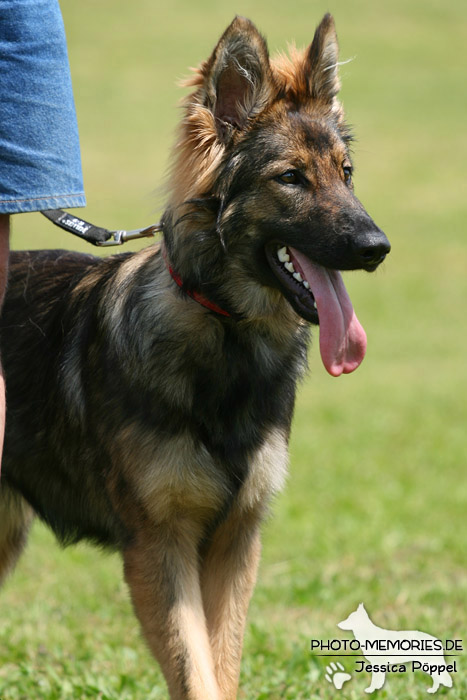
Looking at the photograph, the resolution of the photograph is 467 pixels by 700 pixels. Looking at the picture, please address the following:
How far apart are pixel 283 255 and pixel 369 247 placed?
0.40 meters

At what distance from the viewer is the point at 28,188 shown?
3.33 m

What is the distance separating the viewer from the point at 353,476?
948 centimetres

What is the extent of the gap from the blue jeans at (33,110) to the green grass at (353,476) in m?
0.60

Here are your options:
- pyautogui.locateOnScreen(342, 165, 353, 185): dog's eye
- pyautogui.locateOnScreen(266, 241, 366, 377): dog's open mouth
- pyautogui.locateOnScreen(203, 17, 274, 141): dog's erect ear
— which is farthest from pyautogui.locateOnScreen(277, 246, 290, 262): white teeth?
pyautogui.locateOnScreen(203, 17, 274, 141): dog's erect ear

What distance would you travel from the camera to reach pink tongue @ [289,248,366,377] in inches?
139

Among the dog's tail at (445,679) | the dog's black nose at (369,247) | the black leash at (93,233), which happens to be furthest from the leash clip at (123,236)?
the dog's tail at (445,679)

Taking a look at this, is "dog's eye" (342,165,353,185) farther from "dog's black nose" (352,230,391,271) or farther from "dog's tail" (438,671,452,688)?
"dog's tail" (438,671,452,688)

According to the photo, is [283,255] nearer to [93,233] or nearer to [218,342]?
[218,342]

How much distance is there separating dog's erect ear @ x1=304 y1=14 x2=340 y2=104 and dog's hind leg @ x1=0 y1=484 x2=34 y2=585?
2.43 m

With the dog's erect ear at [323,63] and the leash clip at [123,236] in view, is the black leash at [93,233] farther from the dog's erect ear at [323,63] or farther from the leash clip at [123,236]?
the dog's erect ear at [323,63]

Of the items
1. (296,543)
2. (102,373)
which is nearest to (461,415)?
(296,543)

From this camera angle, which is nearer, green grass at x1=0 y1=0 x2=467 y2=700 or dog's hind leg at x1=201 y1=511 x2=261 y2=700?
dog's hind leg at x1=201 y1=511 x2=261 y2=700

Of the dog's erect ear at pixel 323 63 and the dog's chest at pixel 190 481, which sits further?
the dog's erect ear at pixel 323 63

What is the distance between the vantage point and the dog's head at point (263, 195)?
3.53 meters
